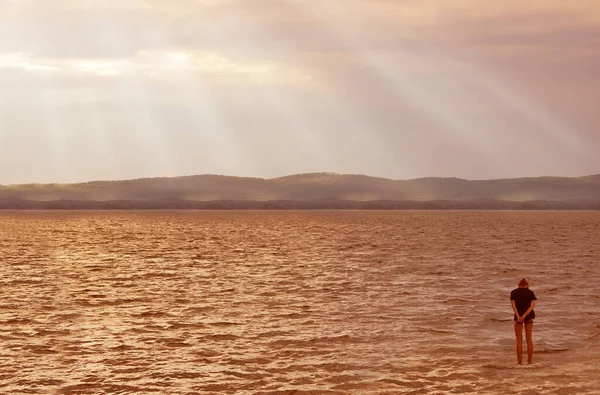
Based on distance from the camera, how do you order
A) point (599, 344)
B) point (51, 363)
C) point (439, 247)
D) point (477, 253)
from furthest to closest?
point (439, 247), point (477, 253), point (599, 344), point (51, 363)

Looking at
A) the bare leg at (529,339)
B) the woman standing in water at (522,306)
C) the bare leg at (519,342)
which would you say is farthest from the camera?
the bare leg at (529,339)

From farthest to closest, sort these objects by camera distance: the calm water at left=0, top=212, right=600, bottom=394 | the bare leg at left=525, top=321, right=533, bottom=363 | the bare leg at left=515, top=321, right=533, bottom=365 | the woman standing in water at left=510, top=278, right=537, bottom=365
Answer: the bare leg at left=525, top=321, right=533, bottom=363, the bare leg at left=515, top=321, right=533, bottom=365, the woman standing in water at left=510, top=278, right=537, bottom=365, the calm water at left=0, top=212, right=600, bottom=394

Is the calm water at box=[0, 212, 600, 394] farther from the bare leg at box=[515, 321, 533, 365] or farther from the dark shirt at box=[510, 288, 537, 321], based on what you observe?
the dark shirt at box=[510, 288, 537, 321]

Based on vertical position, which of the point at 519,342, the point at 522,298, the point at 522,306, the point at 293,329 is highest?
the point at 522,298

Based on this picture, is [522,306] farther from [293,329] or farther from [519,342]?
[293,329]

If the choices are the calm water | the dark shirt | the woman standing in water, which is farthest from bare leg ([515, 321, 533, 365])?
the calm water

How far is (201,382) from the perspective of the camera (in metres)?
16.9

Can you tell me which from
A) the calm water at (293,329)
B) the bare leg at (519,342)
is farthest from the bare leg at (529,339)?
the calm water at (293,329)

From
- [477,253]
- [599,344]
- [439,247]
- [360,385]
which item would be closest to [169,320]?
[360,385]

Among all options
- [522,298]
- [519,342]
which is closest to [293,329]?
[519,342]

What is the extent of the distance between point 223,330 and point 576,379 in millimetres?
9805

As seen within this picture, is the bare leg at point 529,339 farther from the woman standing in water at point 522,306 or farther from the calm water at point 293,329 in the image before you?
the calm water at point 293,329

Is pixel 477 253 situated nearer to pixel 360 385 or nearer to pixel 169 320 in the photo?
pixel 169 320

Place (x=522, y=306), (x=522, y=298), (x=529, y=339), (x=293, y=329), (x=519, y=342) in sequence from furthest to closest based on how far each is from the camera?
1. (x=293, y=329)
2. (x=529, y=339)
3. (x=519, y=342)
4. (x=522, y=306)
5. (x=522, y=298)
